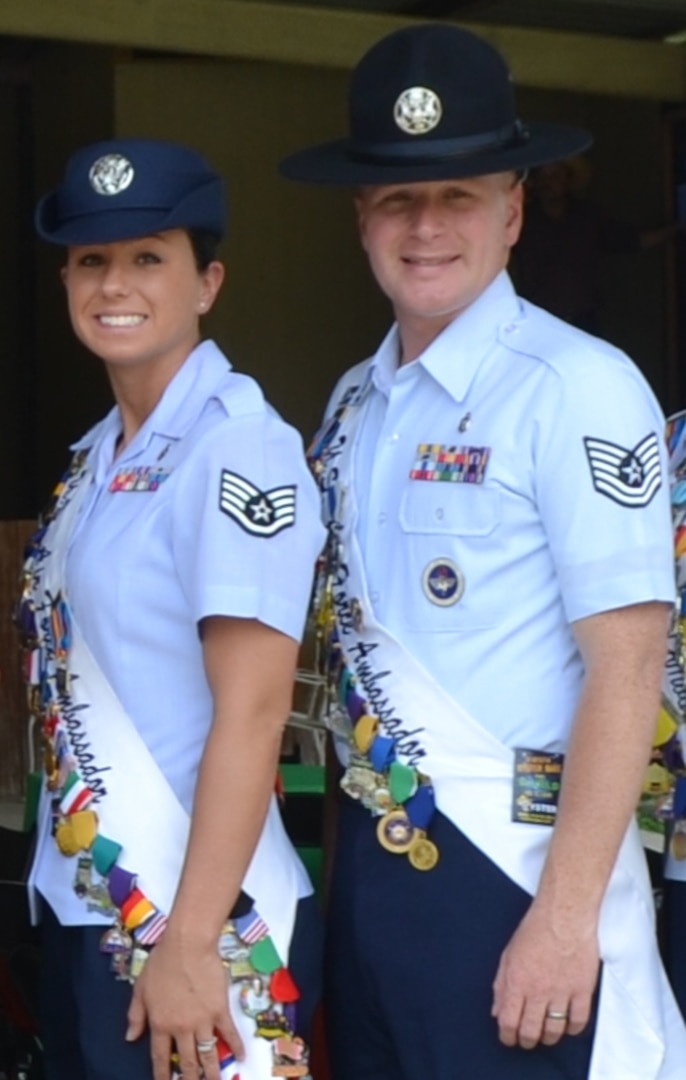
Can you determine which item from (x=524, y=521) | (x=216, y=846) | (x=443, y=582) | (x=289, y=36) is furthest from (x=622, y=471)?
(x=289, y=36)

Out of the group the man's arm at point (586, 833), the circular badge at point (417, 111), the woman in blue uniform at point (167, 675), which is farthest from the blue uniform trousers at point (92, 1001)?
the circular badge at point (417, 111)

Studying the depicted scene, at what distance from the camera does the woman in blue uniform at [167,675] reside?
73.9 inches

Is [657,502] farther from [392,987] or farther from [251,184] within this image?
[251,184]

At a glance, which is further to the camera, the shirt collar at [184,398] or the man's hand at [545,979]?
the shirt collar at [184,398]

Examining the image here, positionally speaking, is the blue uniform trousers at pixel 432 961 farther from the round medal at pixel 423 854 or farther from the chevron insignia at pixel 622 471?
the chevron insignia at pixel 622 471

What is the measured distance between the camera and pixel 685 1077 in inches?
78.7

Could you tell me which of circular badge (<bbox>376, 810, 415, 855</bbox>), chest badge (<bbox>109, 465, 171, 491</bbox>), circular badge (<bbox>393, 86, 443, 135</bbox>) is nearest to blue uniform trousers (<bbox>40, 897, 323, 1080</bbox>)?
circular badge (<bbox>376, 810, 415, 855</bbox>)

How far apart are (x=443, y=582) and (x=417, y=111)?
505 mm

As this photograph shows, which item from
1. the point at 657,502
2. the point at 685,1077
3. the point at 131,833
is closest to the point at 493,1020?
the point at 685,1077

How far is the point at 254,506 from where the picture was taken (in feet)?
6.26

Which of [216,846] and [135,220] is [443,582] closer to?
[216,846]

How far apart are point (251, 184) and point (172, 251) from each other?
773 centimetres

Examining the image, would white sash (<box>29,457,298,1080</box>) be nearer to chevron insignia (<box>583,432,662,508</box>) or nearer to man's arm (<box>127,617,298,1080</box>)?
man's arm (<box>127,617,298,1080</box>)

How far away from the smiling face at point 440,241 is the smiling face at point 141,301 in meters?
0.22
